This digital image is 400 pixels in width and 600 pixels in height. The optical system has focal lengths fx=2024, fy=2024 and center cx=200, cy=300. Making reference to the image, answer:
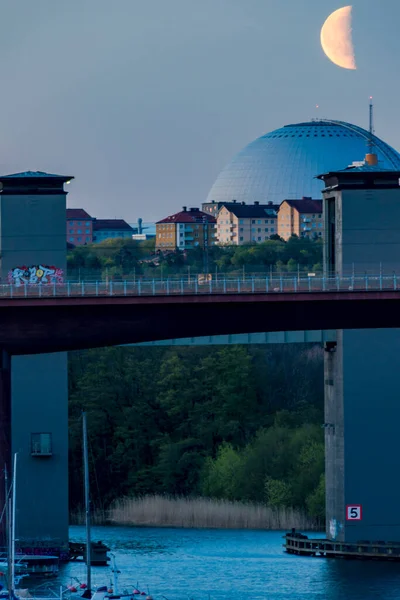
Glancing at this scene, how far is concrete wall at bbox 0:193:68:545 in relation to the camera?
108562mm

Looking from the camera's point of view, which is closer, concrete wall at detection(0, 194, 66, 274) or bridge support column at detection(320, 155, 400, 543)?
concrete wall at detection(0, 194, 66, 274)

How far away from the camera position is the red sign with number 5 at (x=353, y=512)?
110 meters

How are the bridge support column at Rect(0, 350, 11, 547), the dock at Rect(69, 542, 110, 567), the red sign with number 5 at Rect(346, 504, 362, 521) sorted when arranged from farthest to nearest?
the red sign with number 5 at Rect(346, 504, 362, 521), the dock at Rect(69, 542, 110, 567), the bridge support column at Rect(0, 350, 11, 547)

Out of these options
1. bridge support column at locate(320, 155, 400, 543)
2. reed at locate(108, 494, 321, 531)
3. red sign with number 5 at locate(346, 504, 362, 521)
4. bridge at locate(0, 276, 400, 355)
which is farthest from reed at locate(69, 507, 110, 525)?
bridge at locate(0, 276, 400, 355)

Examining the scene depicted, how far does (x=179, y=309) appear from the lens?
106 m

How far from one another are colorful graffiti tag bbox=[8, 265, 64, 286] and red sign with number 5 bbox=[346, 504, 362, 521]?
65.3ft

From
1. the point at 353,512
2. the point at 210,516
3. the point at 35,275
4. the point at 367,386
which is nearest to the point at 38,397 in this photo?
the point at 35,275

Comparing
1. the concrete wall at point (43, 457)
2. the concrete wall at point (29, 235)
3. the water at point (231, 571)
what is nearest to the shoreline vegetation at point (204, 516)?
the water at point (231, 571)

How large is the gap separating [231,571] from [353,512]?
370 inches

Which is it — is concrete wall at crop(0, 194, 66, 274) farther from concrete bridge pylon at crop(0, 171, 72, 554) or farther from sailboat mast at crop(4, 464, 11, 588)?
sailboat mast at crop(4, 464, 11, 588)

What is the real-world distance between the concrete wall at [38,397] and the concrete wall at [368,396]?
1518 cm

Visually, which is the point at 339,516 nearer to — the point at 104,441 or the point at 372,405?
the point at 372,405

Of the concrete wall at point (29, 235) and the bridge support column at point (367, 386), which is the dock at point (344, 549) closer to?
the bridge support column at point (367, 386)

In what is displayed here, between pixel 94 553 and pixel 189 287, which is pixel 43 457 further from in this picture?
pixel 189 287
